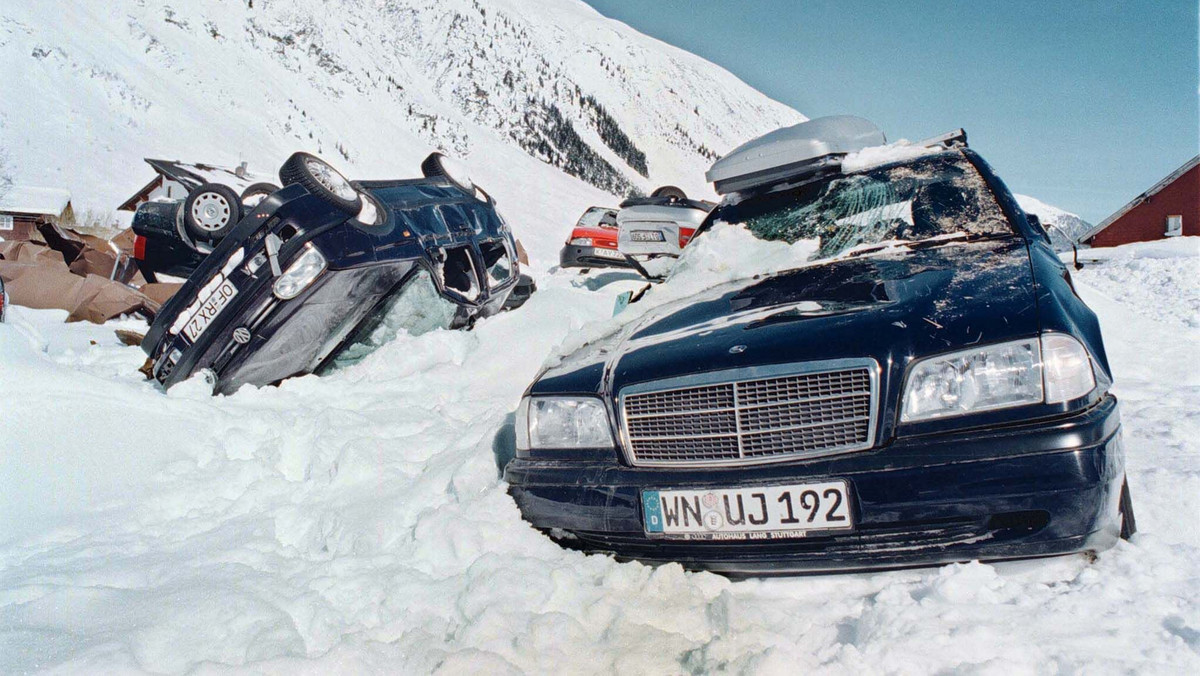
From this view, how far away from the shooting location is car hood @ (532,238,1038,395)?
2.11m

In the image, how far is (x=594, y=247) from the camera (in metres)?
13.1

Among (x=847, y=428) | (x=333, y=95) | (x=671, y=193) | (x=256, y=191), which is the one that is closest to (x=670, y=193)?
(x=671, y=193)

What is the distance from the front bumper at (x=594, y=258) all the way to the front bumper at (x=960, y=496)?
1088 cm

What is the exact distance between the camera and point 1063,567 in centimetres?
204

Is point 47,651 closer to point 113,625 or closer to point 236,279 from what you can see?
point 113,625

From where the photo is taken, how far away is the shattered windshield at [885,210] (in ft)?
10.1

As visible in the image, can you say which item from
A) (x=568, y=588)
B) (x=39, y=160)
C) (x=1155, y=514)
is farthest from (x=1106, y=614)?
(x=39, y=160)

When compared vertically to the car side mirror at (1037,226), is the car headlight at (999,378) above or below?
below

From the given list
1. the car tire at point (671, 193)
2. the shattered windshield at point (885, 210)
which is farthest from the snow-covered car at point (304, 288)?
the car tire at point (671, 193)

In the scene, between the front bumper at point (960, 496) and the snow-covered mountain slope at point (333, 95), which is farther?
the snow-covered mountain slope at point (333, 95)

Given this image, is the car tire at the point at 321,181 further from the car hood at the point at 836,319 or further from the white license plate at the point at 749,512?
the white license plate at the point at 749,512

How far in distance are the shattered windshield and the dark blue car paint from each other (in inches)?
97.1

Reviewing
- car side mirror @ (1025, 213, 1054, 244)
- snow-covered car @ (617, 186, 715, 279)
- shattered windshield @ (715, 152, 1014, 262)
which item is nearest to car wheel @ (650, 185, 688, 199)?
snow-covered car @ (617, 186, 715, 279)

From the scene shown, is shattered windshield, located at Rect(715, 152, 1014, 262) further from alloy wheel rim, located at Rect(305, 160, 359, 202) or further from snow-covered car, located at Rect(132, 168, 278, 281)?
snow-covered car, located at Rect(132, 168, 278, 281)
